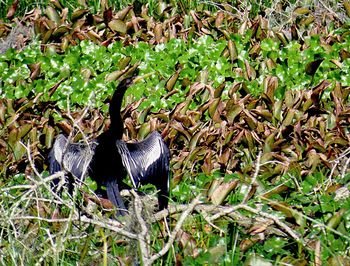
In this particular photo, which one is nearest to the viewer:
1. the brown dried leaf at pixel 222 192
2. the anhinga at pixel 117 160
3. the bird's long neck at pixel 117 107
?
the brown dried leaf at pixel 222 192

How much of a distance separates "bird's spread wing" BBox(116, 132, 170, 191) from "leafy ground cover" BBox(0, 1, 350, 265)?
130 mm

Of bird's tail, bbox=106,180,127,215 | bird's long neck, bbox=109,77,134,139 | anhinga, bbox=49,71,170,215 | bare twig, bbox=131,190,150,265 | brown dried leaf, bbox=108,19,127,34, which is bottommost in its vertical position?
brown dried leaf, bbox=108,19,127,34

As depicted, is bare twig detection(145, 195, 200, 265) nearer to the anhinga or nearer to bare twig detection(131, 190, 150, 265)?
bare twig detection(131, 190, 150, 265)

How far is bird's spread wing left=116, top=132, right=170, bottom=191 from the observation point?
4199 mm

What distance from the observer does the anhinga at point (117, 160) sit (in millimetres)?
4184

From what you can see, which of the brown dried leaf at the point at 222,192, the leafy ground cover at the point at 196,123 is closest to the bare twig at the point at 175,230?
the leafy ground cover at the point at 196,123

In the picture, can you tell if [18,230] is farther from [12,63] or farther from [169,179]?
[12,63]

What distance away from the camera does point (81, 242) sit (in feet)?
10.9

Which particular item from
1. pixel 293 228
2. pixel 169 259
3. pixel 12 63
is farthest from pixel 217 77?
pixel 169 259

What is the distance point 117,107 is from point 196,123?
743 millimetres

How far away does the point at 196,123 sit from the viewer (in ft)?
15.4

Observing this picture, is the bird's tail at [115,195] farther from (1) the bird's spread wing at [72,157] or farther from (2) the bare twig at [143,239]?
(2) the bare twig at [143,239]

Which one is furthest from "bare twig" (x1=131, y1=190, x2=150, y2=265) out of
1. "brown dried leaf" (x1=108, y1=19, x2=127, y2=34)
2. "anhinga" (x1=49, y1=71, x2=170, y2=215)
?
"brown dried leaf" (x1=108, y1=19, x2=127, y2=34)

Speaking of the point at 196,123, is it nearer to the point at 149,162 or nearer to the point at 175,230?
the point at 149,162
